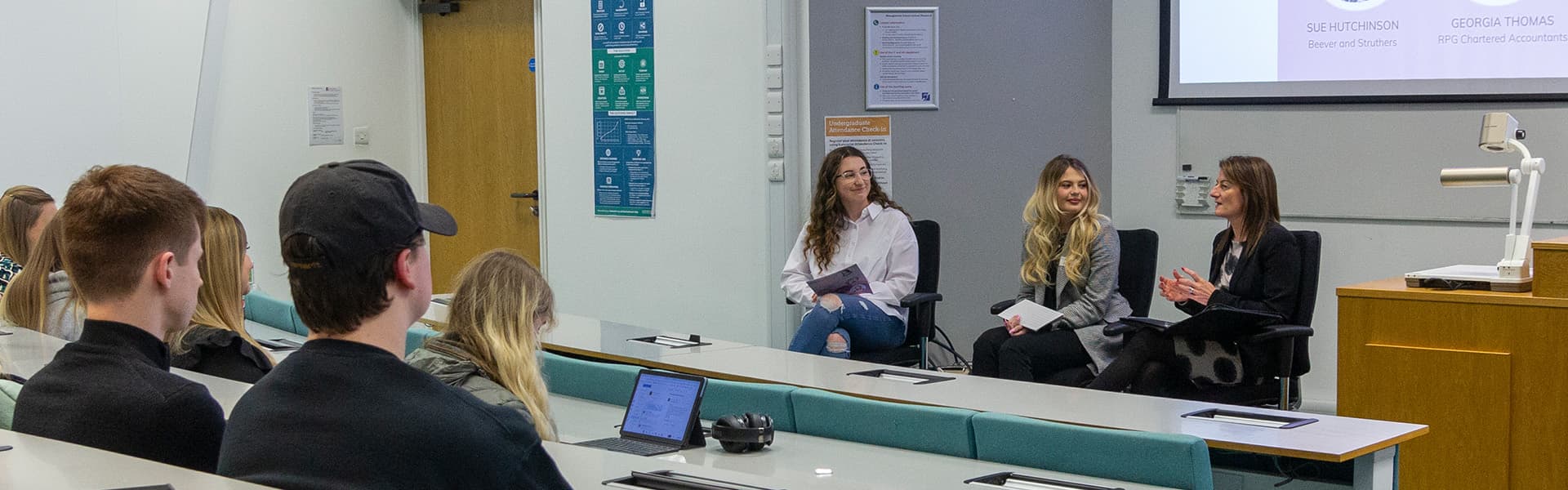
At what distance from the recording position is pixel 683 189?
6.86m

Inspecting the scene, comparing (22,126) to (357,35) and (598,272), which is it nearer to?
(357,35)

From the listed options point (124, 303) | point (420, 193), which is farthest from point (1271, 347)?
point (420, 193)

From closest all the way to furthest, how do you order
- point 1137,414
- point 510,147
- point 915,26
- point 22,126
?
point 1137,414 → point 915,26 → point 22,126 → point 510,147

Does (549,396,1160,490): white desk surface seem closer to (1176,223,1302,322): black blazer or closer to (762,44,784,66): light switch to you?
(1176,223,1302,322): black blazer

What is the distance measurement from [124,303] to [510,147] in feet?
18.7

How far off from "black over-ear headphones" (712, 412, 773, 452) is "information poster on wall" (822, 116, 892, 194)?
3.33m

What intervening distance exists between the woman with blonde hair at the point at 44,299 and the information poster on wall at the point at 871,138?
129 inches

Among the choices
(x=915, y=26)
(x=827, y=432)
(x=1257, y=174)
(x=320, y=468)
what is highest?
(x=915, y=26)

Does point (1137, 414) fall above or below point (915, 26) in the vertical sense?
below

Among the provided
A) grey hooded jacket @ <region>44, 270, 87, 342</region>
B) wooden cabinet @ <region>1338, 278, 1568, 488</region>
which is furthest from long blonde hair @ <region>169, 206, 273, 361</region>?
wooden cabinet @ <region>1338, 278, 1568, 488</region>

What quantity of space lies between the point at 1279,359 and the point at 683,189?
3247 mm

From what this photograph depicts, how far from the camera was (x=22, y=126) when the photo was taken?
6.93m

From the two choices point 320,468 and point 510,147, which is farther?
point 510,147

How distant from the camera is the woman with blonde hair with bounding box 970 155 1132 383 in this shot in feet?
16.6
